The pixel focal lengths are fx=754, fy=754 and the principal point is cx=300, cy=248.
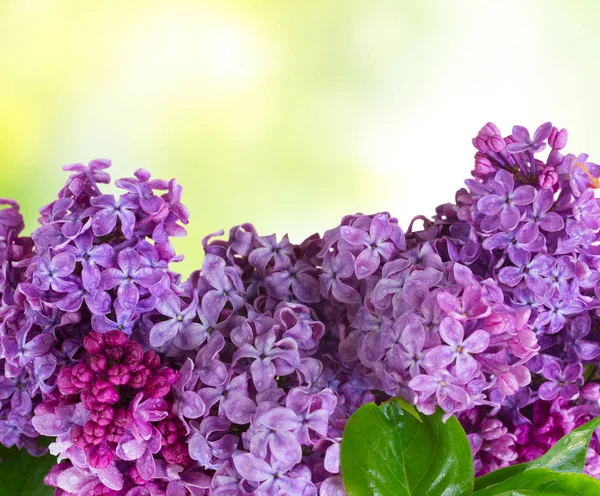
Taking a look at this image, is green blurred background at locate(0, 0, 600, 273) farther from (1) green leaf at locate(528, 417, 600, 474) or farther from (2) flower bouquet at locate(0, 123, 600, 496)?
(1) green leaf at locate(528, 417, 600, 474)

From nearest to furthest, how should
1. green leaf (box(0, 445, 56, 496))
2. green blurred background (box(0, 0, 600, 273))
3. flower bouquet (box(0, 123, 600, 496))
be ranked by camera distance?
1. flower bouquet (box(0, 123, 600, 496))
2. green leaf (box(0, 445, 56, 496))
3. green blurred background (box(0, 0, 600, 273))

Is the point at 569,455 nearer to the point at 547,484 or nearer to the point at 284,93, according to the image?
the point at 547,484

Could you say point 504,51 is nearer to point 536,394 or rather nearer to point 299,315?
point 536,394

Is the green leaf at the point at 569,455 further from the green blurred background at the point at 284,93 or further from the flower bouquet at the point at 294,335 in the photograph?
the green blurred background at the point at 284,93

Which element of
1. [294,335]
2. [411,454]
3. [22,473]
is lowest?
[22,473]

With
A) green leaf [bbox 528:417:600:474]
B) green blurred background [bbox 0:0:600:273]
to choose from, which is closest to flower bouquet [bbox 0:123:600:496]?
green leaf [bbox 528:417:600:474]

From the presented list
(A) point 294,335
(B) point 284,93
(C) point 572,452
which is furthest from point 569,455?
(B) point 284,93

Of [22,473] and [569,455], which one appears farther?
[22,473]
